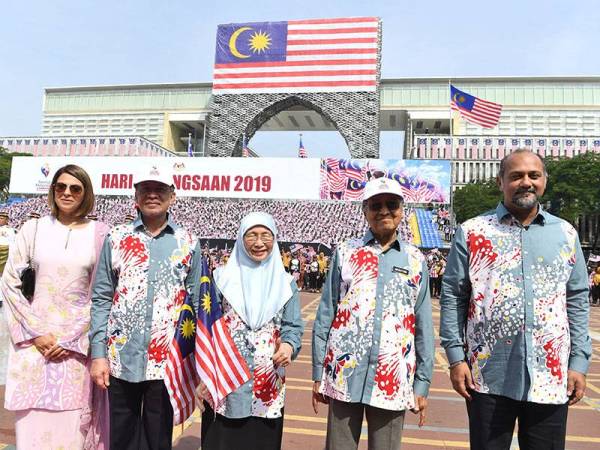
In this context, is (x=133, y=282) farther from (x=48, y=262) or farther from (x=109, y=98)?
(x=109, y=98)

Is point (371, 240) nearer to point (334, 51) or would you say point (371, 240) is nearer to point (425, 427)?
point (425, 427)

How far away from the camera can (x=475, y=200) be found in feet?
131

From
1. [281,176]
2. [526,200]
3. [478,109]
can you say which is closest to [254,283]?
[526,200]

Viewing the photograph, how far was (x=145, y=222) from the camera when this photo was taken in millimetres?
2430

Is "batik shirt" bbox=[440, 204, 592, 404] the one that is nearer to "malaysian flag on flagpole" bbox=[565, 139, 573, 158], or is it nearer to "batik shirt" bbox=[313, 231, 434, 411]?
"batik shirt" bbox=[313, 231, 434, 411]

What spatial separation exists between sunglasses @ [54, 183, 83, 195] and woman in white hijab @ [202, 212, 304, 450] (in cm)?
80

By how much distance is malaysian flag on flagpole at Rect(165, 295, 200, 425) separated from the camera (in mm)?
2279

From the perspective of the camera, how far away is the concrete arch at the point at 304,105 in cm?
2467

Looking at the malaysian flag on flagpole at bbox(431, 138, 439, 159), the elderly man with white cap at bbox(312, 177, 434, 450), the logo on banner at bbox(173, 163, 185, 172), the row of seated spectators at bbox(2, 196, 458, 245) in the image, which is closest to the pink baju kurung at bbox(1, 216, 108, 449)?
the elderly man with white cap at bbox(312, 177, 434, 450)

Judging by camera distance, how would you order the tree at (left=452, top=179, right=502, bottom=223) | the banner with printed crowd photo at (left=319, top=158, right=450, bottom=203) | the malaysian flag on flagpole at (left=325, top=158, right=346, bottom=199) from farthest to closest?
the tree at (left=452, top=179, right=502, bottom=223) → the malaysian flag on flagpole at (left=325, top=158, right=346, bottom=199) → the banner with printed crowd photo at (left=319, top=158, right=450, bottom=203)

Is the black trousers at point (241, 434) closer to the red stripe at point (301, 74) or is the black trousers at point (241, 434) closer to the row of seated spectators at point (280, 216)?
the row of seated spectators at point (280, 216)

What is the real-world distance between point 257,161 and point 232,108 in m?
5.23

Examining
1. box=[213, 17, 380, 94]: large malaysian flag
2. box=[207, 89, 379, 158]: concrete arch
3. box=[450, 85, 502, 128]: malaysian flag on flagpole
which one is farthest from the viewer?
box=[207, 89, 379, 158]: concrete arch

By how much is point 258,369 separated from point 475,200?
40.5 metres
